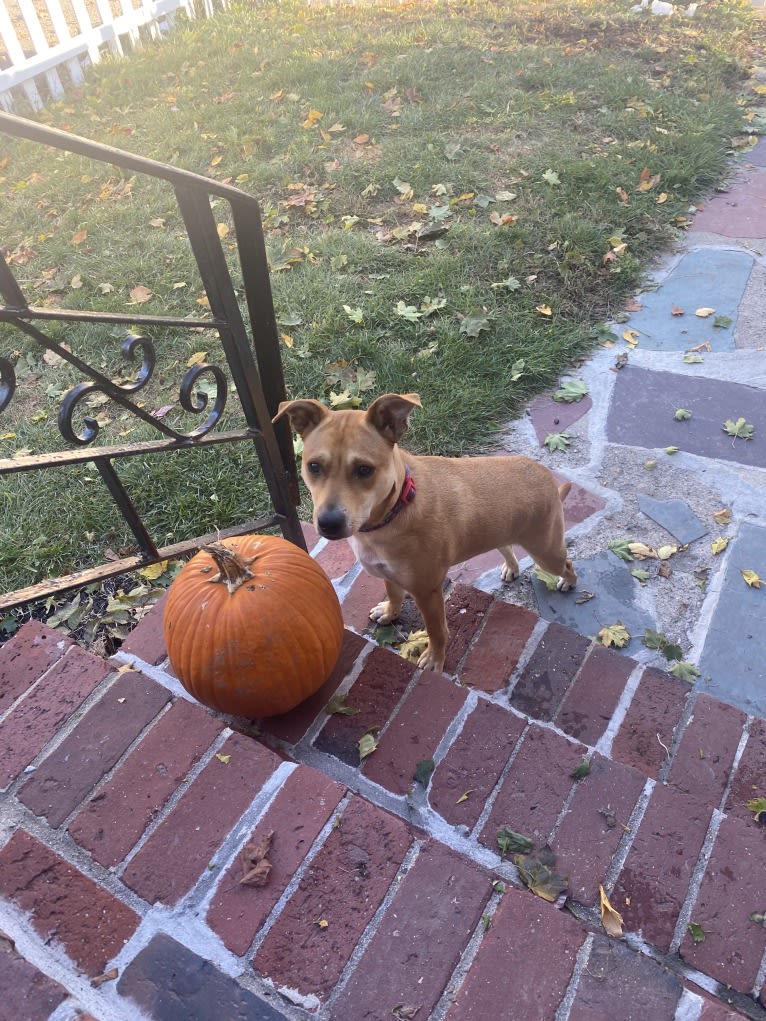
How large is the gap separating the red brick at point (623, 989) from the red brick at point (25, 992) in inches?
43.5

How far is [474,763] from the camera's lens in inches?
85.3

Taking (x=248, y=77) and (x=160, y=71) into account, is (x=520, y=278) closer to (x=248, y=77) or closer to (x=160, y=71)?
(x=248, y=77)

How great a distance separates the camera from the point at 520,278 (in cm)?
504

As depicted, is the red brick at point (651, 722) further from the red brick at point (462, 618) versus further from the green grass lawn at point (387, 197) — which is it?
the green grass lawn at point (387, 197)

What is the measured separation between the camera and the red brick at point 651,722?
2.44 m

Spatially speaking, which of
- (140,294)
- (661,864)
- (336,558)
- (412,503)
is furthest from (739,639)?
(140,294)

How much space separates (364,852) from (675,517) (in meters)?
2.53

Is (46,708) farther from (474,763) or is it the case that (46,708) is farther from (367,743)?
(474,763)

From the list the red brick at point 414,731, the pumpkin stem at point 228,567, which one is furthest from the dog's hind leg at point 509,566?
the pumpkin stem at point 228,567

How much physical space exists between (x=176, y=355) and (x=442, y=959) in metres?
3.89

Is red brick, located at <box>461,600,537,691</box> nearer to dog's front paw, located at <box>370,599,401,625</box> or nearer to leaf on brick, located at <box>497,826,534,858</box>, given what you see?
dog's front paw, located at <box>370,599,401,625</box>

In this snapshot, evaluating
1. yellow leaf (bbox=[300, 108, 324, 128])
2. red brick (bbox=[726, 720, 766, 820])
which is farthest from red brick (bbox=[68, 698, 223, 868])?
yellow leaf (bbox=[300, 108, 324, 128])

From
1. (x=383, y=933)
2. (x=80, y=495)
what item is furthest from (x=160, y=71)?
(x=383, y=933)

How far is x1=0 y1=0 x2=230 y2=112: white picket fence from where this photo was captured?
7227 mm
